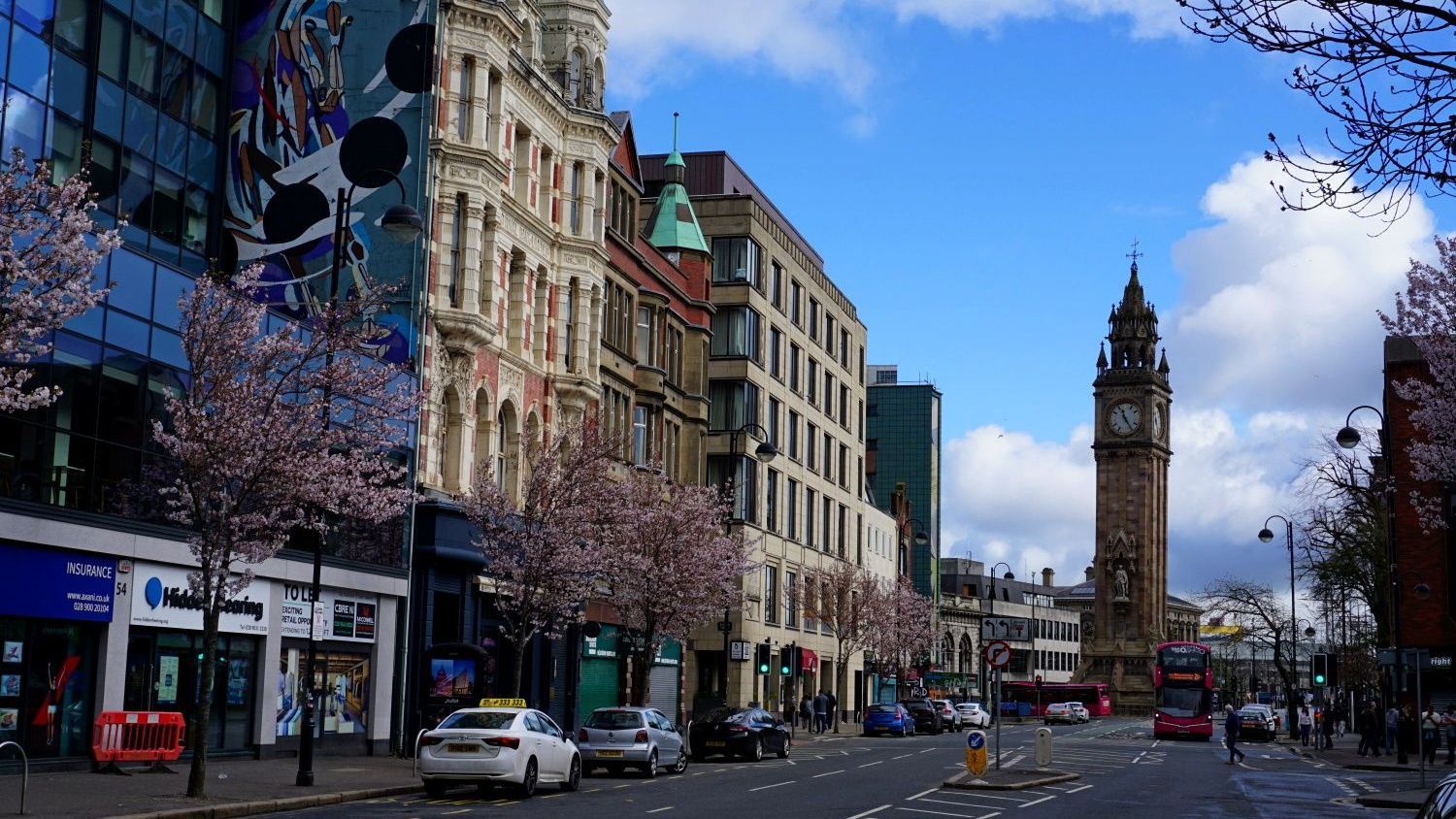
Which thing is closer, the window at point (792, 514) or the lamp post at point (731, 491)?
the lamp post at point (731, 491)

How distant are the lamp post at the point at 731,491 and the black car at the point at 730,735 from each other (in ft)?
26.9

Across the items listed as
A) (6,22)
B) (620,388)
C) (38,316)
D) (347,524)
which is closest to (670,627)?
(620,388)

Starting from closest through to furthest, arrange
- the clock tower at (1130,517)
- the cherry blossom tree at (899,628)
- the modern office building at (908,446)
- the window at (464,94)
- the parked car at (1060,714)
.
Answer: the window at (464,94) < the cherry blossom tree at (899,628) < the parked car at (1060,714) < the clock tower at (1130,517) < the modern office building at (908,446)

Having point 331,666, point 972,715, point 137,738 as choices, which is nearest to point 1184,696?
point 972,715

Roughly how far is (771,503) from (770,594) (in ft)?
13.4

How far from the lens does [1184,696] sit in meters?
73.1

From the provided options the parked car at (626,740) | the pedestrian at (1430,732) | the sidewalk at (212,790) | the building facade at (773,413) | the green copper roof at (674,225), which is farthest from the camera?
the building facade at (773,413)

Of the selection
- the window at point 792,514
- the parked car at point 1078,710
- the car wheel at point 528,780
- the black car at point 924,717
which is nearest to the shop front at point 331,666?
the car wheel at point 528,780

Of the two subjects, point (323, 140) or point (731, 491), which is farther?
point (731, 491)

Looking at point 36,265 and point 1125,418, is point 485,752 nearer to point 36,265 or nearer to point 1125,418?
point 36,265

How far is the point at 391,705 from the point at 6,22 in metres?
18.1

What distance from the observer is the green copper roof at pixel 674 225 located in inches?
2520

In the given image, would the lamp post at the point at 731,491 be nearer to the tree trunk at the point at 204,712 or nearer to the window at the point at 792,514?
the window at the point at 792,514

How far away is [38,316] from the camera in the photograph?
19812mm
